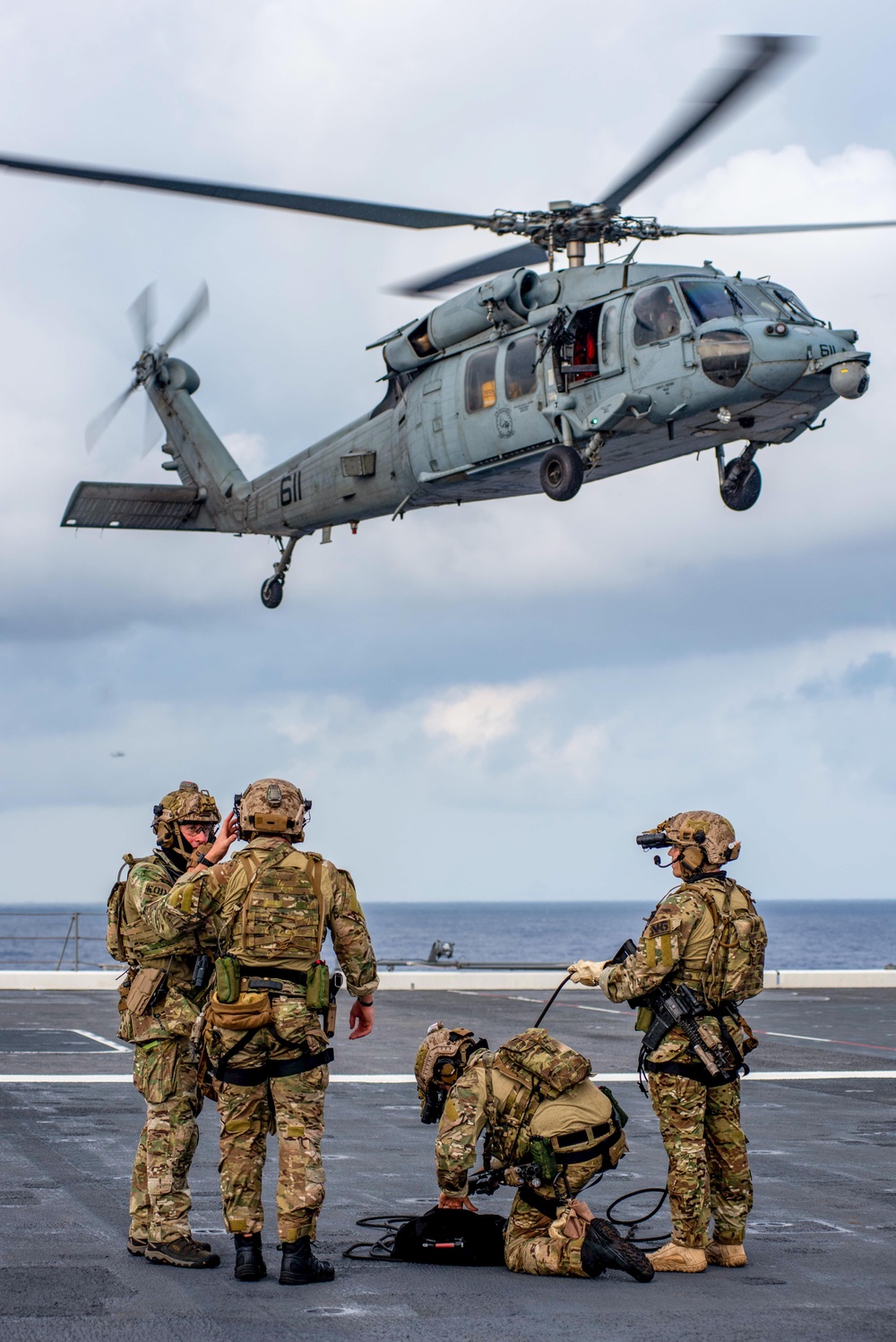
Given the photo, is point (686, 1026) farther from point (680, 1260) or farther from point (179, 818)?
point (179, 818)

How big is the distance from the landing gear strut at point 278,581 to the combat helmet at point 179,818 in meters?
15.8

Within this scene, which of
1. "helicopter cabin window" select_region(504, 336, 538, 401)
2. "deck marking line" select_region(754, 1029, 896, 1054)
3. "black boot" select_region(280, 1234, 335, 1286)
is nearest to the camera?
"black boot" select_region(280, 1234, 335, 1286)

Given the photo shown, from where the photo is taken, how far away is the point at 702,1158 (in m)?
6.58

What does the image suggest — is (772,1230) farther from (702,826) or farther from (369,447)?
(369,447)

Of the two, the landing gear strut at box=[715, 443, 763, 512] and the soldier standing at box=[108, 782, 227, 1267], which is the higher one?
the landing gear strut at box=[715, 443, 763, 512]

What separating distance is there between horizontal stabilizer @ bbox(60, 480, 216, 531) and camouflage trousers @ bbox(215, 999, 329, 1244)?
61.0 feet

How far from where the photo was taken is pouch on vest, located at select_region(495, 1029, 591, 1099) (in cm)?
652

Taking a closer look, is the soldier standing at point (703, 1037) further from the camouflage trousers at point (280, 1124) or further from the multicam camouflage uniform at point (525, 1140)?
the camouflage trousers at point (280, 1124)

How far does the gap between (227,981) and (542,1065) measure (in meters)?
1.47

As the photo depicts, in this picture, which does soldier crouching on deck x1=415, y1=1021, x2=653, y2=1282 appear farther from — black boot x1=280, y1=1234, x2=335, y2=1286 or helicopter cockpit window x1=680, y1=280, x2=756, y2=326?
helicopter cockpit window x1=680, y1=280, x2=756, y2=326

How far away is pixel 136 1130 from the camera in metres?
10.2

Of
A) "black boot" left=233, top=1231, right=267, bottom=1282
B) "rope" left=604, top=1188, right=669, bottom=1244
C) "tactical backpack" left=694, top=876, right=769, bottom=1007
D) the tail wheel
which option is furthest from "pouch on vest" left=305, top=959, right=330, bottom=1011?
the tail wheel

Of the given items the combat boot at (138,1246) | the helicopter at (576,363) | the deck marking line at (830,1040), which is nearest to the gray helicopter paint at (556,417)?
the helicopter at (576,363)

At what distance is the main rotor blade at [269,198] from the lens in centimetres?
1565
